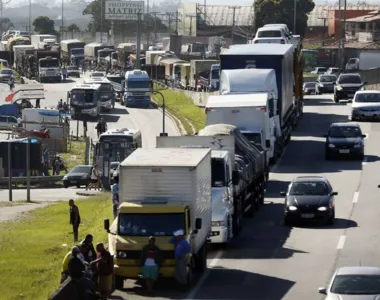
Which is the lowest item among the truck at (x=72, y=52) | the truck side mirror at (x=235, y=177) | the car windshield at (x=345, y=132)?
the truck at (x=72, y=52)

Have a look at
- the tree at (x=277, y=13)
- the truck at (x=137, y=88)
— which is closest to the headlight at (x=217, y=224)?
the truck at (x=137, y=88)

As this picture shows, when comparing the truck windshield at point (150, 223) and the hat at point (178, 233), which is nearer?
the hat at point (178, 233)

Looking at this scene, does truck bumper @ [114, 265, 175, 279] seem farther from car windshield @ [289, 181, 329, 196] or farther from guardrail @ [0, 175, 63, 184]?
guardrail @ [0, 175, 63, 184]

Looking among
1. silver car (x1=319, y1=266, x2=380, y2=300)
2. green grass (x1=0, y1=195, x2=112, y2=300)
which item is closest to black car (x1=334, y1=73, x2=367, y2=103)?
green grass (x1=0, y1=195, x2=112, y2=300)

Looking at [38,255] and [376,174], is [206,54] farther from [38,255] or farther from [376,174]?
[38,255]

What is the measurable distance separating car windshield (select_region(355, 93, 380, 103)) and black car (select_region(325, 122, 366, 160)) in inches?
524

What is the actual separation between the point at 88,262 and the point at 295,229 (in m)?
12.0

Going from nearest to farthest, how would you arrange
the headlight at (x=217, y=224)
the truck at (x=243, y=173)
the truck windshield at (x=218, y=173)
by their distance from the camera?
the headlight at (x=217, y=224) < the truck windshield at (x=218, y=173) < the truck at (x=243, y=173)

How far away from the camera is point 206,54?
15712cm

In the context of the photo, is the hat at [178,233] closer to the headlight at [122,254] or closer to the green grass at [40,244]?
the headlight at [122,254]

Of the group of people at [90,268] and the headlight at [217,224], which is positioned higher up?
the group of people at [90,268]

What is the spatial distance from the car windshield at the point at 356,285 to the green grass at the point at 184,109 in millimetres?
47485

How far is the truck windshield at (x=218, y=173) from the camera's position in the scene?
32.7 metres

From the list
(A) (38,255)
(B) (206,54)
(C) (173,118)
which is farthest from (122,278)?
(B) (206,54)
